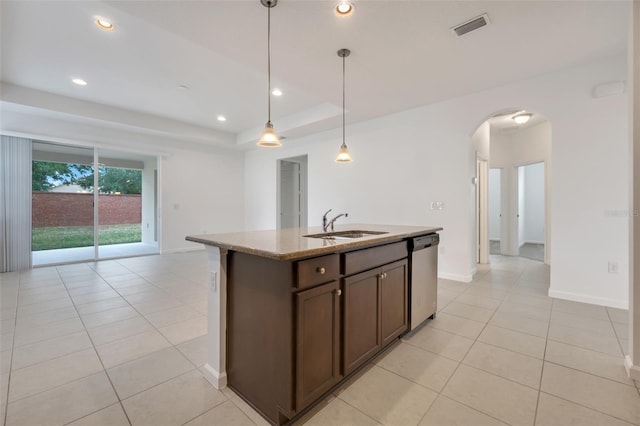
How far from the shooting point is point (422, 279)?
8.33 ft

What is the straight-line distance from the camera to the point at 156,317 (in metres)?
2.81

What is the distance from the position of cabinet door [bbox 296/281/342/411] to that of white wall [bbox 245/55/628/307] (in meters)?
3.22

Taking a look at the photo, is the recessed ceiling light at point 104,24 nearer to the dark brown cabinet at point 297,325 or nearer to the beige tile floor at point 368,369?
the dark brown cabinet at point 297,325

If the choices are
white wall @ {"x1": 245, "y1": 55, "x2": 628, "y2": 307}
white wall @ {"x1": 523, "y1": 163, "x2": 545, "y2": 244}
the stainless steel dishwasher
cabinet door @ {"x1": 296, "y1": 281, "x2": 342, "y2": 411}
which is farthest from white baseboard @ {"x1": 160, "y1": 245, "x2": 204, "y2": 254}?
white wall @ {"x1": 523, "y1": 163, "x2": 545, "y2": 244}

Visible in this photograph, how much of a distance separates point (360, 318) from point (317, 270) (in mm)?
583

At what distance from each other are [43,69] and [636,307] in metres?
6.52

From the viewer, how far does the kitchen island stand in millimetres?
1377

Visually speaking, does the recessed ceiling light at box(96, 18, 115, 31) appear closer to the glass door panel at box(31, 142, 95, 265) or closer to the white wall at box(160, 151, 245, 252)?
the glass door panel at box(31, 142, 95, 265)

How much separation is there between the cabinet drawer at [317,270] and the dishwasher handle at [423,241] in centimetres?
103

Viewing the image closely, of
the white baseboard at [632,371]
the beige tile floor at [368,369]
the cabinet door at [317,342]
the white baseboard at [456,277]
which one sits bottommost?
the beige tile floor at [368,369]

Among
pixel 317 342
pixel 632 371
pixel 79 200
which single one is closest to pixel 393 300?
pixel 317 342

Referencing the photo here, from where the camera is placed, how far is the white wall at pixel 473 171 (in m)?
3.05

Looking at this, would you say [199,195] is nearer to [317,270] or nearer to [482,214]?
[317,270]

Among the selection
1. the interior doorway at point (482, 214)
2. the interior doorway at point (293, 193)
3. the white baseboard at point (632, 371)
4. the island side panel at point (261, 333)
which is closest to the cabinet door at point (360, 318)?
the island side panel at point (261, 333)
